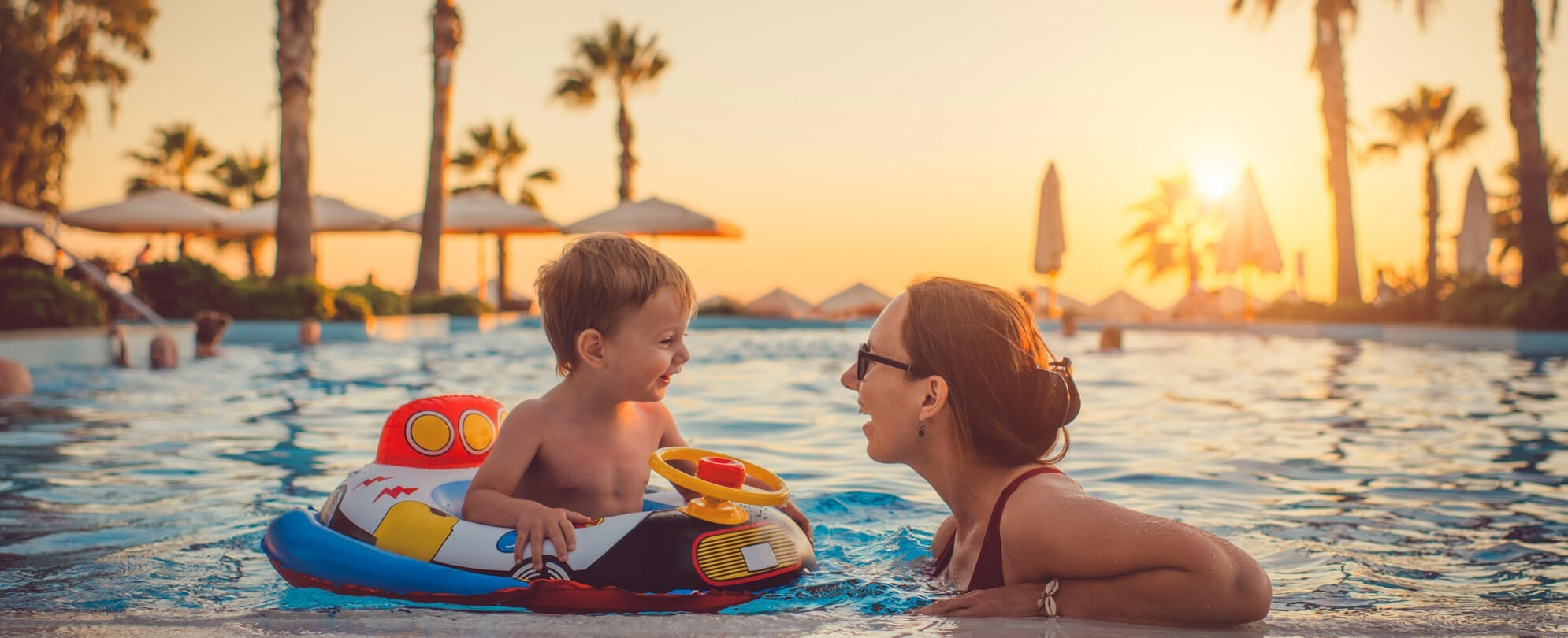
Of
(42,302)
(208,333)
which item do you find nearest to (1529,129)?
(208,333)

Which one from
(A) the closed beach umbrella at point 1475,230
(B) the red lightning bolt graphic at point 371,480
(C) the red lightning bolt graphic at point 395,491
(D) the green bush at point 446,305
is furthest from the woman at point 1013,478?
(A) the closed beach umbrella at point 1475,230

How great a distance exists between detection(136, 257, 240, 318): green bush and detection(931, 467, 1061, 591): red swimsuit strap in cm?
1851

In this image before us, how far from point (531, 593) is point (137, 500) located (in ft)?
10.2

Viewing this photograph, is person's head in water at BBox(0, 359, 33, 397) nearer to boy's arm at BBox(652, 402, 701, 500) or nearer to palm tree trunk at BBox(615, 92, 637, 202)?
boy's arm at BBox(652, 402, 701, 500)

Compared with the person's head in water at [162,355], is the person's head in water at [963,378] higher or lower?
higher

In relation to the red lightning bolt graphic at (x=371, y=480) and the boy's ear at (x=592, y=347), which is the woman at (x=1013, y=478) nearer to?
the boy's ear at (x=592, y=347)

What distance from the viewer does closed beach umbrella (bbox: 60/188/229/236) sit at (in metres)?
26.5

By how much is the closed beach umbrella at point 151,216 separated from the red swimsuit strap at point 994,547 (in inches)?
1124

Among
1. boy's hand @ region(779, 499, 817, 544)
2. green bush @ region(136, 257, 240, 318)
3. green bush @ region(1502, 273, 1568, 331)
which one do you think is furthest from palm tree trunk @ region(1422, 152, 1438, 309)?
boy's hand @ region(779, 499, 817, 544)

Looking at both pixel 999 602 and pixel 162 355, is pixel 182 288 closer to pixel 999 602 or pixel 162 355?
pixel 162 355

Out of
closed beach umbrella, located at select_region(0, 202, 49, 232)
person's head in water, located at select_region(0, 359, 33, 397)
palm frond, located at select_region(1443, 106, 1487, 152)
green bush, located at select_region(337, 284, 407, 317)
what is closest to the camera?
person's head in water, located at select_region(0, 359, 33, 397)

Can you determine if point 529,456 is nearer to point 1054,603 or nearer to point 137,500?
point 1054,603

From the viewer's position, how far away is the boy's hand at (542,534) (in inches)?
109

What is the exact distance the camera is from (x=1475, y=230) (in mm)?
26109
